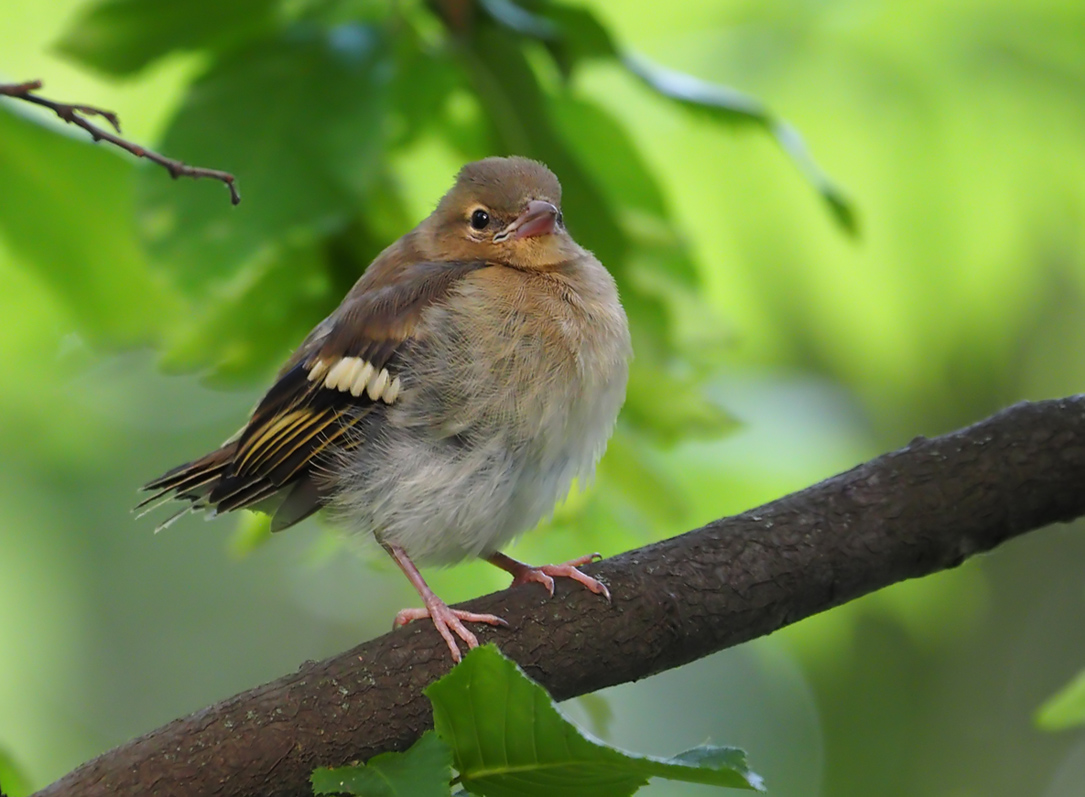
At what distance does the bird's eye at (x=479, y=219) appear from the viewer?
10.2 feet

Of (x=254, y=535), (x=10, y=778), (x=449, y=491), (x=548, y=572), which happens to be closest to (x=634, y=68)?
(x=449, y=491)

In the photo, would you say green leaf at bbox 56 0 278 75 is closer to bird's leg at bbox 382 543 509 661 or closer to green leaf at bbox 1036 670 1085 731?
bird's leg at bbox 382 543 509 661

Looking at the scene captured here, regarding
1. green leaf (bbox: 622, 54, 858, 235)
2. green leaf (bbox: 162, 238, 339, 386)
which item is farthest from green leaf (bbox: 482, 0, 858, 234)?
green leaf (bbox: 162, 238, 339, 386)

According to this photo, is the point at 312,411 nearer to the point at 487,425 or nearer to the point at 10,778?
the point at 487,425

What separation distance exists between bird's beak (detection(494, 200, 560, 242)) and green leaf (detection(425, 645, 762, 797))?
1564 mm

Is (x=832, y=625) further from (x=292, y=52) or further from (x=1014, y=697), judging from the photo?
(x=1014, y=697)

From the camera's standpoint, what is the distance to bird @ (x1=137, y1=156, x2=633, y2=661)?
262 cm

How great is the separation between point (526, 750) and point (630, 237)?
1.63 metres

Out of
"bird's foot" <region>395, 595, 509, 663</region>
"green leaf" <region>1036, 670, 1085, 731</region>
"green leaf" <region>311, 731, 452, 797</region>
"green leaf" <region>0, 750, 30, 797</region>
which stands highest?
"bird's foot" <region>395, 595, 509, 663</region>

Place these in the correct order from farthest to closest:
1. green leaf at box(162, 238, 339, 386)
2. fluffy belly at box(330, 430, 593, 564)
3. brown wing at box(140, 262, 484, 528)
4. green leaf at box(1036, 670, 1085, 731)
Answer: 1. green leaf at box(162, 238, 339, 386)
2. brown wing at box(140, 262, 484, 528)
3. fluffy belly at box(330, 430, 593, 564)
4. green leaf at box(1036, 670, 1085, 731)

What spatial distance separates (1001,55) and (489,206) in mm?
1841

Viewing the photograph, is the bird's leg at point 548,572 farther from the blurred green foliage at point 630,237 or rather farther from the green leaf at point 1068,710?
the green leaf at point 1068,710

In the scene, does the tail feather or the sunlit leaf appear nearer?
the tail feather

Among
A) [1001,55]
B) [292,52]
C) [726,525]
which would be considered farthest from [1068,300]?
[292,52]
